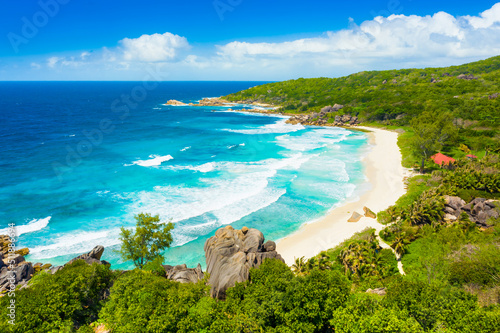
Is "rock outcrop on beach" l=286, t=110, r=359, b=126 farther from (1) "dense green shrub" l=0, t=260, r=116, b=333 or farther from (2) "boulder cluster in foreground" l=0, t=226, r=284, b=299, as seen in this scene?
(1) "dense green shrub" l=0, t=260, r=116, b=333

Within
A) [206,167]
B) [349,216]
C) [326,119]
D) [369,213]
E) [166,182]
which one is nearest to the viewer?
[369,213]

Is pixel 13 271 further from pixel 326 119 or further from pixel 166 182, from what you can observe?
pixel 326 119

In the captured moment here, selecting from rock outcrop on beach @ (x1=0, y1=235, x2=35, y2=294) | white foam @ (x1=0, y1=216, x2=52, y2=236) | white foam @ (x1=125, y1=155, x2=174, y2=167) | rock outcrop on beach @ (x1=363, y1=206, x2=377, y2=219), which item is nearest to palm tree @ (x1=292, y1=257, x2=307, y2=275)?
rock outcrop on beach @ (x1=363, y1=206, x2=377, y2=219)

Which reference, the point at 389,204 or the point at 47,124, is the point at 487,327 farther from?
the point at 47,124

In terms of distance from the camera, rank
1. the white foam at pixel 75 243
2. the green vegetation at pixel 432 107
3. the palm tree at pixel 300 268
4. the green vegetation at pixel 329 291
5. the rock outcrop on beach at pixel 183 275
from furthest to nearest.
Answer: the green vegetation at pixel 432 107 < the white foam at pixel 75 243 < the palm tree at pixel 300 268 < the rock outcrop on beach at pixel 183 275 < the green vegetation at pixel 329 291

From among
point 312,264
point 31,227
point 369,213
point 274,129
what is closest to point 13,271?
point 31,227

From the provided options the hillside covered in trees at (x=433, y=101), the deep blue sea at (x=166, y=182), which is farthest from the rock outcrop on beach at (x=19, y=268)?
the hillside covered in trees at (x=433, y=101)

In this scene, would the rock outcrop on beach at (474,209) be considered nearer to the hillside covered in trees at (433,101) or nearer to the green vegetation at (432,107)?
the green vegetation at (432,107)
